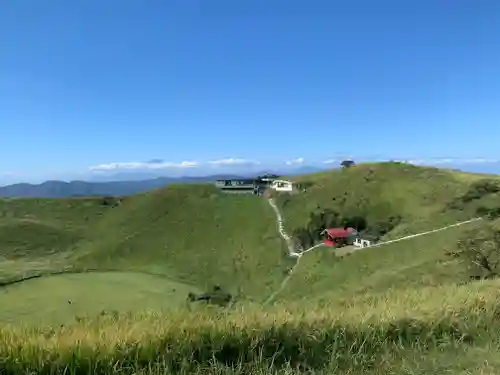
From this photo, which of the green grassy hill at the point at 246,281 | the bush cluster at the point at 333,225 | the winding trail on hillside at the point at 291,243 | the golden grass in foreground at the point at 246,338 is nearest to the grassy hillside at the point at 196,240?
the green grassy hill at the point at 246,281

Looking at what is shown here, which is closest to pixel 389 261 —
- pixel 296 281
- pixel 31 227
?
pixel 296 281

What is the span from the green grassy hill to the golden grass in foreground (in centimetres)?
2

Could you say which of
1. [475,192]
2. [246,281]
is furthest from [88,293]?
[475,192]

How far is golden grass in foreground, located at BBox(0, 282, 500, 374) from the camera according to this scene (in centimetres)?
438

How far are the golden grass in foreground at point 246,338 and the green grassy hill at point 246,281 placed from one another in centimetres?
2

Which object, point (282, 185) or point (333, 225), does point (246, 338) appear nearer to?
point (333, 225)

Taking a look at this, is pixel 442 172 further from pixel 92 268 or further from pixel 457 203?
pixel 92 268

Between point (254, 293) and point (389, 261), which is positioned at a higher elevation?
point (389, 261)

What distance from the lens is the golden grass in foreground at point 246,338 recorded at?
4379 millimetres

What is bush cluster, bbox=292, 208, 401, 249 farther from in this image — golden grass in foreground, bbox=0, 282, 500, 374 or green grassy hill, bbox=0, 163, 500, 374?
golden grass in foreground, bbox=0, 282, 500, 374

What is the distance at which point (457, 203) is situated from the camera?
6109 cm

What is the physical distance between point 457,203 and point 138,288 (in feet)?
130

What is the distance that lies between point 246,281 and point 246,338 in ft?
174

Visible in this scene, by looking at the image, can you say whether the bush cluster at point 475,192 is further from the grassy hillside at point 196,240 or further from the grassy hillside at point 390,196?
the grassy hillside at point 196,240
